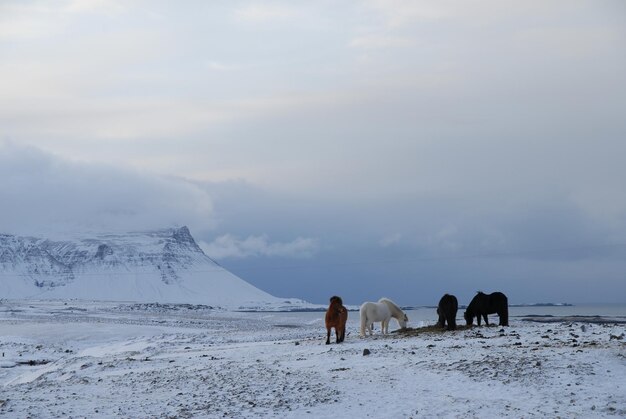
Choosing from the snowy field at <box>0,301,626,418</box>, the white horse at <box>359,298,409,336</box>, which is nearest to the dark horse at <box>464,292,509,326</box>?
the white horse at <box>359,298,409,336</box>

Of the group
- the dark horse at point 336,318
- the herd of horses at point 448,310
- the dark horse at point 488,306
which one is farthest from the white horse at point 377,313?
the dark horse at point 488,306

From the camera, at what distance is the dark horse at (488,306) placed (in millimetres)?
29078

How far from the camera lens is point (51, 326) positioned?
4759 centimetres

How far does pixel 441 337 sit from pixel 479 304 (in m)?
5.80

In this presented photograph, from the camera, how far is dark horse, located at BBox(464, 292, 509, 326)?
29.1m

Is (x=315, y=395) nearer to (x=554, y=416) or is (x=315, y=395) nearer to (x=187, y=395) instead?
(x=187, y=395)

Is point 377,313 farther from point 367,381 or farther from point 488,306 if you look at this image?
point 367,381

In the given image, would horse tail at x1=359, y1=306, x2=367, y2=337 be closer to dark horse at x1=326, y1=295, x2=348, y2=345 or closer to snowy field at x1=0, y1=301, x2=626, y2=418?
dark horse at x1=326, y1=295, x2=348, y2=345

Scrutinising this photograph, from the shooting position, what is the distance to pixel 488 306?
2948 cm

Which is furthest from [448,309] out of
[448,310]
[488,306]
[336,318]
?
[336,318]

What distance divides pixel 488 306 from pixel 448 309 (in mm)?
2600

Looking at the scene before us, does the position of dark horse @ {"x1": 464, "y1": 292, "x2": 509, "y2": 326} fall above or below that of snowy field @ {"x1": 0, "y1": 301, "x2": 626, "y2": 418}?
above

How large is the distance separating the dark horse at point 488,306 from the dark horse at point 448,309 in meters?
1.82

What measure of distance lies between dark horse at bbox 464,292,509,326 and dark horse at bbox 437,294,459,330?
1821mm
